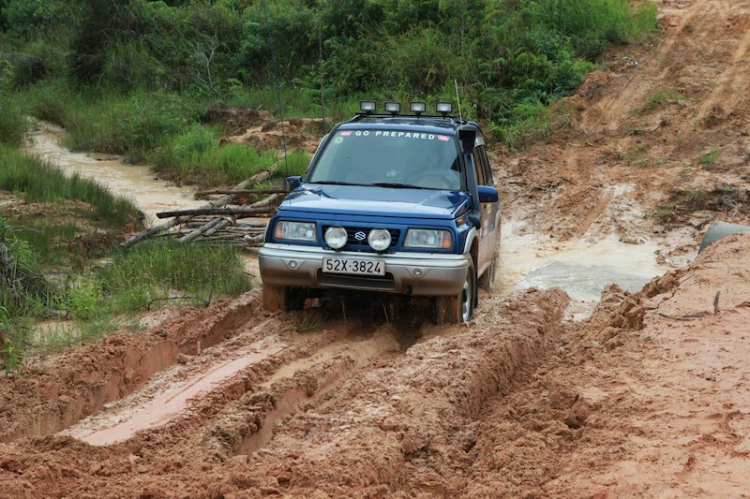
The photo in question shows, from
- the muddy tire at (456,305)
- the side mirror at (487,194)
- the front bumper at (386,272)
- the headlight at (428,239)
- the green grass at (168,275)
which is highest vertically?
the side mirror at (487,194)

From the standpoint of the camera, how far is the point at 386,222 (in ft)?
24.4

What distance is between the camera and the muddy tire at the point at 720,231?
36.6ft

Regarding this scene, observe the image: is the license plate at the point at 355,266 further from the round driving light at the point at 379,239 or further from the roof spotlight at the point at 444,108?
the roof spotlight at the point at 444,108

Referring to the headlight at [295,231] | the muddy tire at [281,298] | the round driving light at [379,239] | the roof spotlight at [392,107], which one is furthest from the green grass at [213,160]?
the round driving light at [379,239]

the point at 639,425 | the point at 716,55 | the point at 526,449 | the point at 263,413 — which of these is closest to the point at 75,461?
the point at 263,413

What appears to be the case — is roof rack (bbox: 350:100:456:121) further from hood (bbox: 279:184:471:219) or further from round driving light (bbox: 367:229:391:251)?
round driving light (bbox: 367:229:391:251)

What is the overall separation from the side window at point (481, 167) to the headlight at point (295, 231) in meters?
2.08

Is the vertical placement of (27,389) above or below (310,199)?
below

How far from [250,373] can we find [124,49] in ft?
63.0

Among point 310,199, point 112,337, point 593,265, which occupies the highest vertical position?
point 310,199

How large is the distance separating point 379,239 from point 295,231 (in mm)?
728

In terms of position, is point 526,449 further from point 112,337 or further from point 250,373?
point 112,337

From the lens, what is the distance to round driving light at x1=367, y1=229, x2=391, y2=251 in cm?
740

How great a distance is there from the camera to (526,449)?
4.87 meters
